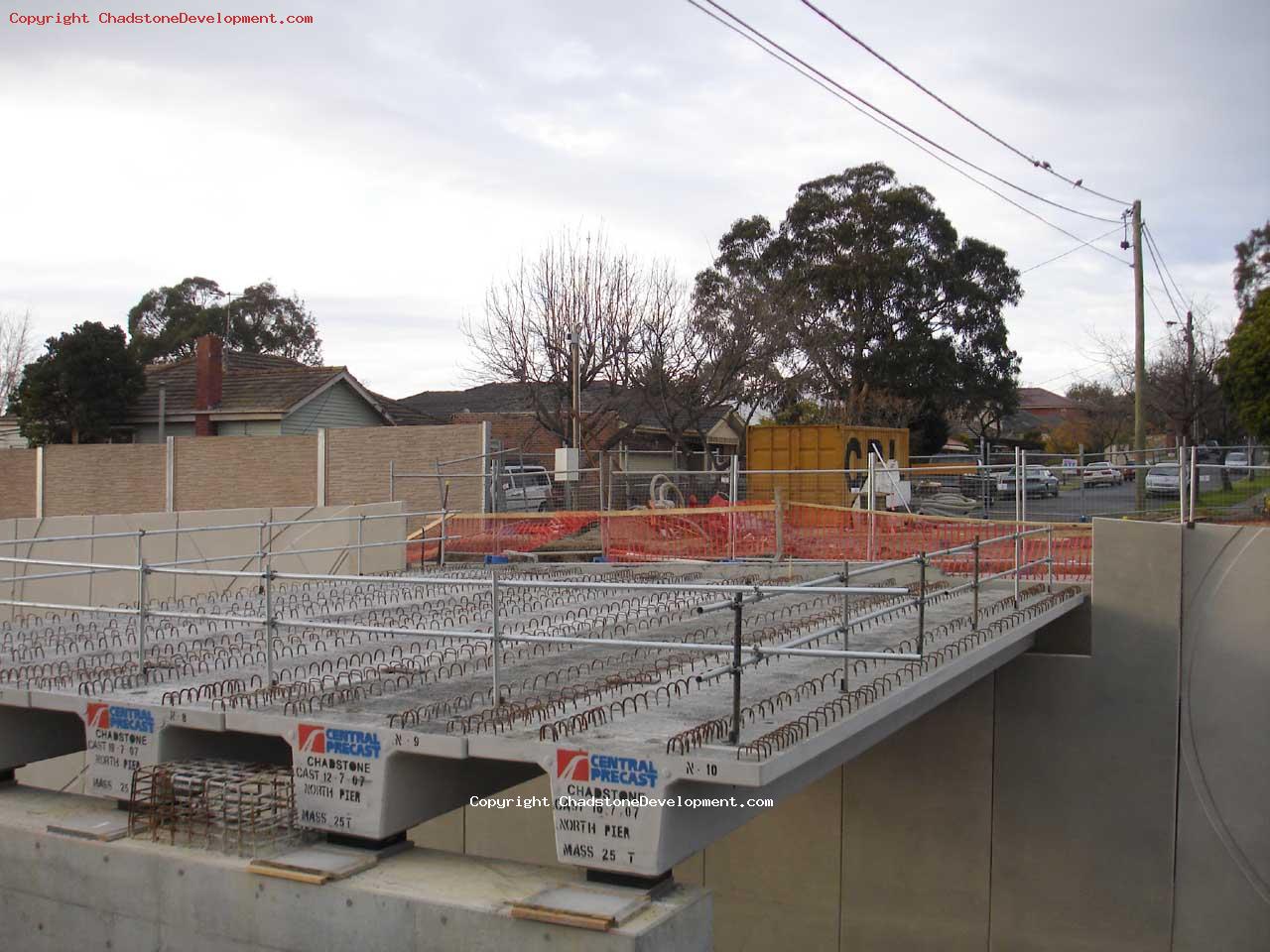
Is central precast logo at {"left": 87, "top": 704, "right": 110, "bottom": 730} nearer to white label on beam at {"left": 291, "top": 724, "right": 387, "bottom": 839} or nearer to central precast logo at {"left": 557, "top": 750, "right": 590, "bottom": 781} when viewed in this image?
white label on beam at {"left": 291, "top": 724, "right": 387, "bottom": 839}

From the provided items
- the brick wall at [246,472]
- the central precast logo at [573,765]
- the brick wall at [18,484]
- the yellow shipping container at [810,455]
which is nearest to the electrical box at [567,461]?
the yellow shipping container at [810,455]

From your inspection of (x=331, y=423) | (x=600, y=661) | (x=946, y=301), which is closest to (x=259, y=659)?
(x=600, y=661)

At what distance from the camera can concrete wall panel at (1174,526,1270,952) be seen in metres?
11.2

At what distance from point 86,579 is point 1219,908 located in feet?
56.0

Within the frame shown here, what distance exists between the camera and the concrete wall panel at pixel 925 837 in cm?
1195

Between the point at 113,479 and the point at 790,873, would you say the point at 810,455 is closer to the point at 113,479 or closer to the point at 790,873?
the point at 790,873

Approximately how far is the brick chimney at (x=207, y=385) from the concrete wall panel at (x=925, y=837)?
2643 cm

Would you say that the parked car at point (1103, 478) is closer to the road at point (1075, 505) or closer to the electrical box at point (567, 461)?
the road at point (1075, 505)

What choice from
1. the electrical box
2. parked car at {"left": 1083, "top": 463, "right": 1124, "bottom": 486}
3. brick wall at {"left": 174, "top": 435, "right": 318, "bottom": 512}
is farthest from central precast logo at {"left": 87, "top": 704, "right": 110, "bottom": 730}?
brick wall at {"left": 174, "top": 435, "right": 318, "bottom": 512}

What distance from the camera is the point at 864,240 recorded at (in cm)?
4725

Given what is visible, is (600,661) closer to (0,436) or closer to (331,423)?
(331,423)

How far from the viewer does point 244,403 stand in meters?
→ 33.8

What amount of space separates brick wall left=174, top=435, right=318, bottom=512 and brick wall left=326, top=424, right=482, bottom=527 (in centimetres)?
71

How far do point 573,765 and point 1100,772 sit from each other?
8267 mm
